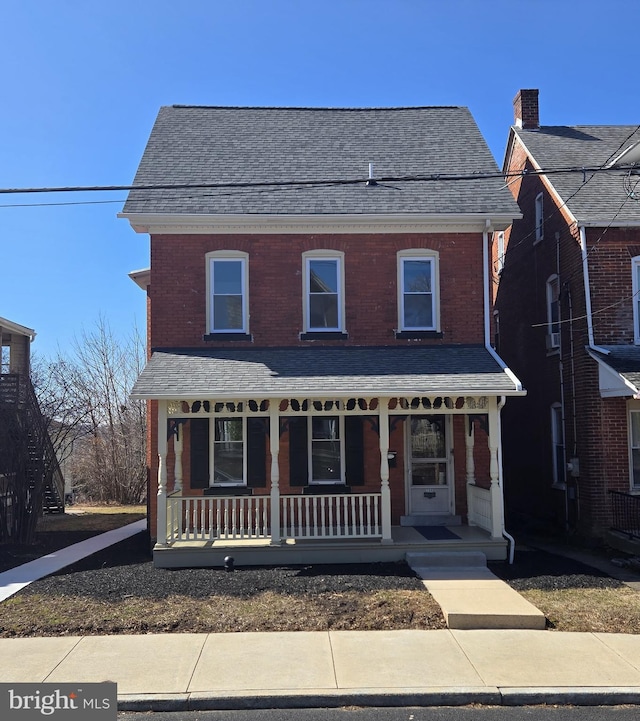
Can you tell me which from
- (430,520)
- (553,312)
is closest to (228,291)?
(430,520)

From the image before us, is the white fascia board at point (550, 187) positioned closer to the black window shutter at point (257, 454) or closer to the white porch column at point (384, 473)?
the white porch column at point (384, 473)

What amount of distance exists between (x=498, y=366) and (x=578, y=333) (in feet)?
9.46

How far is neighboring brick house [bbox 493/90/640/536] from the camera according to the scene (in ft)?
42.2

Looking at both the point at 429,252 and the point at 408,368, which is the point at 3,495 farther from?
the point at 429,252

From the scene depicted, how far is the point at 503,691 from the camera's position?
19.5 feet

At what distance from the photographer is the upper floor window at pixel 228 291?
42.9 feet

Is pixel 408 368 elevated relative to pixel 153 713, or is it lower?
elevated

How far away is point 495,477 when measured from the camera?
1110cm

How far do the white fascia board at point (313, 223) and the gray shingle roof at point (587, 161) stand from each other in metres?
2.18

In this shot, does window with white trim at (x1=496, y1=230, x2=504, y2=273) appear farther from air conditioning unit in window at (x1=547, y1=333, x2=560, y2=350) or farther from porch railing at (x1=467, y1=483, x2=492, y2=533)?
porch railing at (x1=467, y1=483, x2=492, y2=533)

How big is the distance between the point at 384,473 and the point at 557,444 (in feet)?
18.9

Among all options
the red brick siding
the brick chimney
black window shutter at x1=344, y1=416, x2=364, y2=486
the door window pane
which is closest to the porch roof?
the red brick siding

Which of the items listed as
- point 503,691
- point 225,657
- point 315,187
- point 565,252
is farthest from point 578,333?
point 225,657

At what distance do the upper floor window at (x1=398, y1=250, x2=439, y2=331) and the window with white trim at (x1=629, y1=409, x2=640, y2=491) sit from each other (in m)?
4.45
